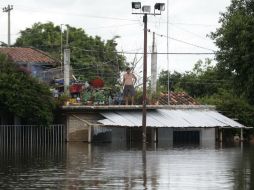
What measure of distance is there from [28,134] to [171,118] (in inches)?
377

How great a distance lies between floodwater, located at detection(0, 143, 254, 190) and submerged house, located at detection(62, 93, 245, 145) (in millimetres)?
14997

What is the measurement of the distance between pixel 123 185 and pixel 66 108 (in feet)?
94.4

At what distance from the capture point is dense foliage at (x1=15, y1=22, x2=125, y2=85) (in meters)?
68.9

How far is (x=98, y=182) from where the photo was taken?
2133cm

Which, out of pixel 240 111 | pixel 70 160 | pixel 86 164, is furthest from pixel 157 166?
pixel 240 111

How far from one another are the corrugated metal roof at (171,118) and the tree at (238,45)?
7624 millimetres

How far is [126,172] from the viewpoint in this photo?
24.7 m

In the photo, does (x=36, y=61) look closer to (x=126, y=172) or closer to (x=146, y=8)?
(x=146, y=8)

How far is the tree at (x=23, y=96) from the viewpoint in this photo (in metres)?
46.1

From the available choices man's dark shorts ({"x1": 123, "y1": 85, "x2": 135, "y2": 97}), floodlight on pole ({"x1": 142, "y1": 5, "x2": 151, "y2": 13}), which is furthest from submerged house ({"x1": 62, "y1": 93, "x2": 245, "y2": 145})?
floodlight on pole ({"x1": 142, "y1": 5, "x2": 151, "y2": 13})

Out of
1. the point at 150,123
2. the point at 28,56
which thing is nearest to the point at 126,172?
the point at 150,123

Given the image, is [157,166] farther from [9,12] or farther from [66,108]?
[9,12]

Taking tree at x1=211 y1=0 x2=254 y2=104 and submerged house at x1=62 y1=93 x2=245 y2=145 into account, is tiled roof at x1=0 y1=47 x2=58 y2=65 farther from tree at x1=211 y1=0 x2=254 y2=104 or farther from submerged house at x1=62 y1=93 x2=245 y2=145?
tree at x1=211 y1=0 x2=254 y2=104

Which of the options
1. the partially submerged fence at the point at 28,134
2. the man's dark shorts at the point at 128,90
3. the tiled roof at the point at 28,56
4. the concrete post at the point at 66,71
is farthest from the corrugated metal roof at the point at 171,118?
the tiled roof at the point at 28,56
